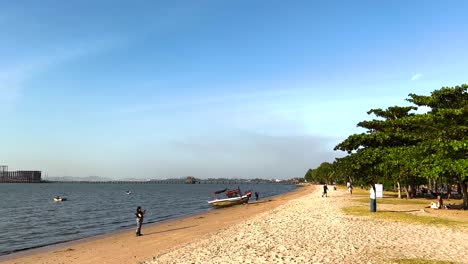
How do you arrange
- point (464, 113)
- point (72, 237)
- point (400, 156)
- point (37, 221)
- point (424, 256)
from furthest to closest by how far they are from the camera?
point (37, 221), point (400, 156), point (72, 237), point (464, 113), point (424, 256)

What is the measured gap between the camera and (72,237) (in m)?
32.8

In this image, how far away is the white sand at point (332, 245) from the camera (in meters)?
15.2

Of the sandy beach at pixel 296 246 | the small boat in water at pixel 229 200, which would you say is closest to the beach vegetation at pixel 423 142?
the sandy beach at pixel 296 246

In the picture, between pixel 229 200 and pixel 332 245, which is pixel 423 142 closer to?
pixel 332 245

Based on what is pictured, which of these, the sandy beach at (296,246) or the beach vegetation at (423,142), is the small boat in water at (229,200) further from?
the sandy beach at (296,246)

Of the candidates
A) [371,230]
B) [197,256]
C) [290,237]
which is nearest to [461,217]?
[371,230]

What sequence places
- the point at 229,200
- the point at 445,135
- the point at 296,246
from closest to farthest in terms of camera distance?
the point at 296,246, the point at 445,135, the point at 229,200

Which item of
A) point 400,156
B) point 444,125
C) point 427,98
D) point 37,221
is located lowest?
point 37,221

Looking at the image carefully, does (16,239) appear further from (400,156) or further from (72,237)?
(400,156)

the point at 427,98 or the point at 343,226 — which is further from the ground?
the point at 427,98

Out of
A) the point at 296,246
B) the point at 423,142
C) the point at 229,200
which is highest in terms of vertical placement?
the point at 423,142

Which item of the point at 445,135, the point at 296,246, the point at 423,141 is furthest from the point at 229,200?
the point at 296,246

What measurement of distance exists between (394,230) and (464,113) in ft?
47.9

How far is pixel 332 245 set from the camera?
17750 mm
